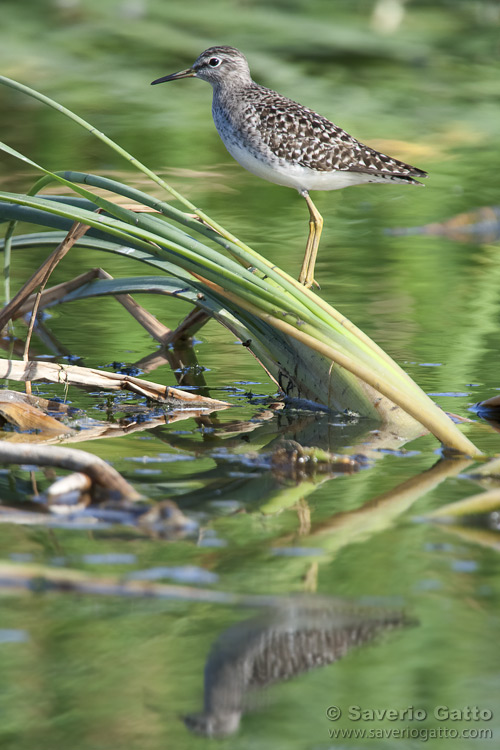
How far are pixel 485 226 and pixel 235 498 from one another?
19.4 feet

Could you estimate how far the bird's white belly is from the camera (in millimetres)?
5688

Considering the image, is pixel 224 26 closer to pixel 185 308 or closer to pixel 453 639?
pixel 185 308

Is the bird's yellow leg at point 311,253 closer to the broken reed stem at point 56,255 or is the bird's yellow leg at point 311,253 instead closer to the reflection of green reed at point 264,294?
the reflection of green reed at point 264,294

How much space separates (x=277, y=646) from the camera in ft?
7.09

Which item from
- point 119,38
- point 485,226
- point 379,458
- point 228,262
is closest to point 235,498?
point 379,458

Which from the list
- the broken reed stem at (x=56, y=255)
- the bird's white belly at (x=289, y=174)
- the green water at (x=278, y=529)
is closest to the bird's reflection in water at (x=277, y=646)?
the green water at (x=278, y=529)

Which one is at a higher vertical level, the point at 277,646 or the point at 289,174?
the point at 289,174

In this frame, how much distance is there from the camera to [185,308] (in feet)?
20.1

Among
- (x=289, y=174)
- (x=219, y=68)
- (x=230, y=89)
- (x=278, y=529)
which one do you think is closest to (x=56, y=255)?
(x=278, y=529)

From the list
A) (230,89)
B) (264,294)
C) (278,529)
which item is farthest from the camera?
(230,89)

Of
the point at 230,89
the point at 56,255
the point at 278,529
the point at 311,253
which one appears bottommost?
the point at 311,253

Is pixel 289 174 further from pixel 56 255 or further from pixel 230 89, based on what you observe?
pixel 56 255

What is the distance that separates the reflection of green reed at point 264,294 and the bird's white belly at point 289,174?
1.80 meters

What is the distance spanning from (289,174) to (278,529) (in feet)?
10.9
